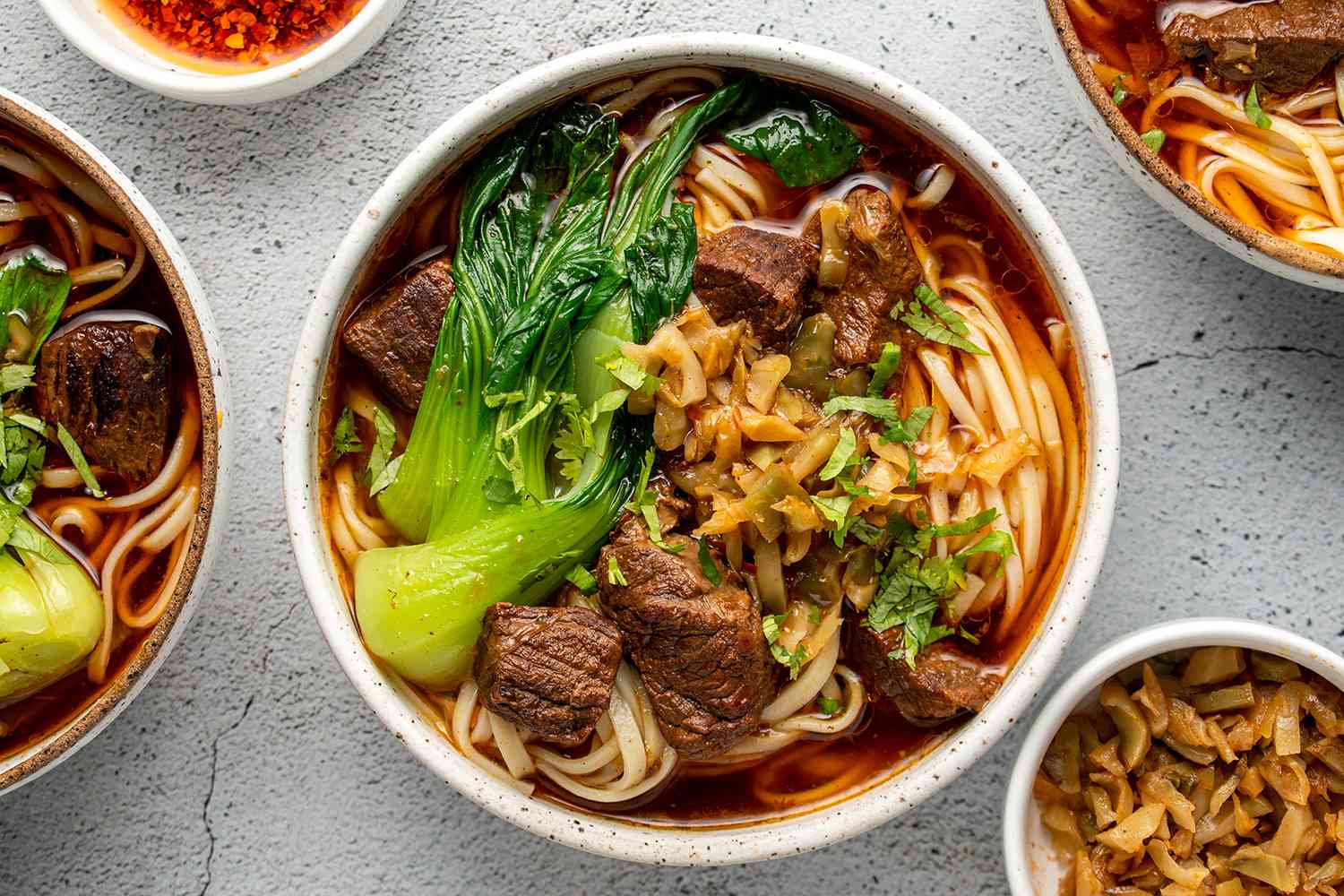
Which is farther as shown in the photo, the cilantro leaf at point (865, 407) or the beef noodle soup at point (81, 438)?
the beef noodle soup at point (81, 438)

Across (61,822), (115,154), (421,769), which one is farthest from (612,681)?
(115,154)

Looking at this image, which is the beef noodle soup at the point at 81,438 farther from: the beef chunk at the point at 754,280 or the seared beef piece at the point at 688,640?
the beef chunk at the point at 754,280

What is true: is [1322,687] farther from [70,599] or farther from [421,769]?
[70,599]

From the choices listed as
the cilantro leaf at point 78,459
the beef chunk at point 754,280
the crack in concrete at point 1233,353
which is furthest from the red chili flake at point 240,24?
the crack in concrete at point 1233,353

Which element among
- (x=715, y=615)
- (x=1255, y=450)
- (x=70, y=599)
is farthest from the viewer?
(x=1255, y=450)

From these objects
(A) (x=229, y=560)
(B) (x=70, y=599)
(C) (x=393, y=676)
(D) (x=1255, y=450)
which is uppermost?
(B) (x=70, y=599)

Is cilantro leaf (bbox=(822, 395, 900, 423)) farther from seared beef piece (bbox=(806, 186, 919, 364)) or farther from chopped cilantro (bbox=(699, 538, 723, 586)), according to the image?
chopped cilantro (bbox=(699, 538, 723, 586))

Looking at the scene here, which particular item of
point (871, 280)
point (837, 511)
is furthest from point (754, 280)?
point (837, 511)
